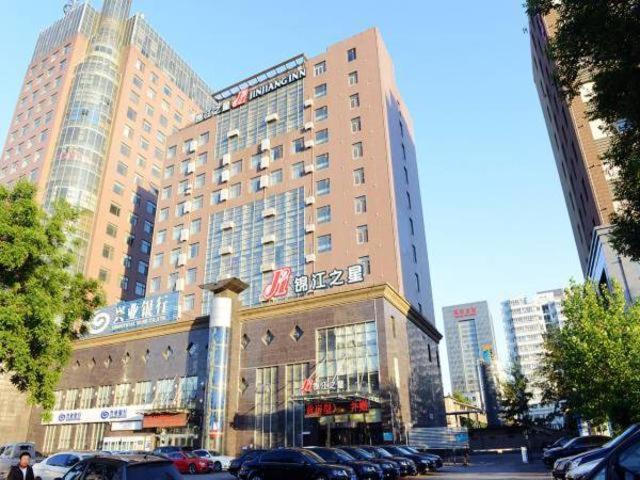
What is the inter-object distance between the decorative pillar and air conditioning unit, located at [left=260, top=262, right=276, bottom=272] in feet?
21.3

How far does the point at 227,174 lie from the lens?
2140 inches

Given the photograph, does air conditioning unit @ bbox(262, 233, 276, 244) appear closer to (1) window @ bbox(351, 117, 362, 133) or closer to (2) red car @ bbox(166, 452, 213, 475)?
(1) window @ bbox(351, 117, 362, 133)

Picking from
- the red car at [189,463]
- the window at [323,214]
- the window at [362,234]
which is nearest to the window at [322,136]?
the window at [323,214]

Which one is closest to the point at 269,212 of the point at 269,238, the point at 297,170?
the point at 269,238

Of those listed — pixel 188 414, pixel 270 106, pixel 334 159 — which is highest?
pixel 270 106

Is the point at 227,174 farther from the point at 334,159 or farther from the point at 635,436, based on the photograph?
the point at 635,436

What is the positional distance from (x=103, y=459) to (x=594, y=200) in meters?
34.6

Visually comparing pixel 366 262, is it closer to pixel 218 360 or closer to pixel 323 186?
pixel 323 186

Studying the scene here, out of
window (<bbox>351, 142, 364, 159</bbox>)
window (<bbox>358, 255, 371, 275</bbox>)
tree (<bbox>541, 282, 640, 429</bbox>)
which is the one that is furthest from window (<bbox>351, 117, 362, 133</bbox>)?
tree (<bbox>541, 282, 640, 429</bbox>)

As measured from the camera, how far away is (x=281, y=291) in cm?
3831

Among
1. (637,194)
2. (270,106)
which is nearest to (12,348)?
(637,194)

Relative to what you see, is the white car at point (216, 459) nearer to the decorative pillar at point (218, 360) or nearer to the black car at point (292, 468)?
the decorative pillar at point (218, 360)

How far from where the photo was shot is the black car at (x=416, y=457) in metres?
25.4

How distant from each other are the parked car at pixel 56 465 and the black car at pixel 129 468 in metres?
11.6
